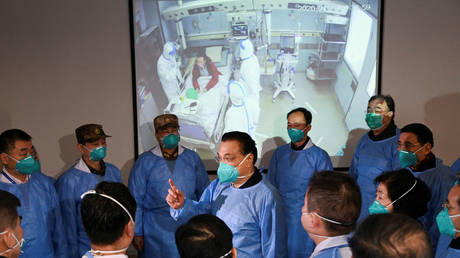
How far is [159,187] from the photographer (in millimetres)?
3123

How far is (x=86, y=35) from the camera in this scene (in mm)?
3906

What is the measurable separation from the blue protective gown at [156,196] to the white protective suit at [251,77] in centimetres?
125

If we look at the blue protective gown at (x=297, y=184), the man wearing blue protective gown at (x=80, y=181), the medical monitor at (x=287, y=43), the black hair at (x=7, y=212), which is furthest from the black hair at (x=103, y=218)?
the medical monitor at (x=287, y=43)

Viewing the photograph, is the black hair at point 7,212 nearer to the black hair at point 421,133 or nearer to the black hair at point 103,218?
the black hair at point 103,218

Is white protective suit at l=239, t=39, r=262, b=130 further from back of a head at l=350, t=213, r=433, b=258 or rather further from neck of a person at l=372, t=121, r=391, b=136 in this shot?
back of a head at l=350, t=213, r=433, b=258

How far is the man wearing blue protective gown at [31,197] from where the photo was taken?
8.29 ft

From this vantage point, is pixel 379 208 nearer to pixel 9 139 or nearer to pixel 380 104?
pixel 380 104

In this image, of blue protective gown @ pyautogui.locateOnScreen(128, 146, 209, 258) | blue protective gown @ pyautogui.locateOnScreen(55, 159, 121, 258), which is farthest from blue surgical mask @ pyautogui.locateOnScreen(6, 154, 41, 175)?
blue protective gown @ pyautogui.locateOnScreen(128, 146, 209, 258)

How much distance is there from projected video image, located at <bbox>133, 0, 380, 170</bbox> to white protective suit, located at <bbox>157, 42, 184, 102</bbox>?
1 cm

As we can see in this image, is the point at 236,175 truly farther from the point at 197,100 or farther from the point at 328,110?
the point at 328,110

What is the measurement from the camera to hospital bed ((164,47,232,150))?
409 centimetres

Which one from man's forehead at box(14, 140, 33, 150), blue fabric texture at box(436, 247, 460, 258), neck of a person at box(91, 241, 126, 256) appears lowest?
blue fabric texture at box(436, 247, 460, 258)

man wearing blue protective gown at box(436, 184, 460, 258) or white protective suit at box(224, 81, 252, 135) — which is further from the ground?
white protective suit at box(224, 81, 252, 135)

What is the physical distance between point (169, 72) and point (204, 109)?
1.68 ft
